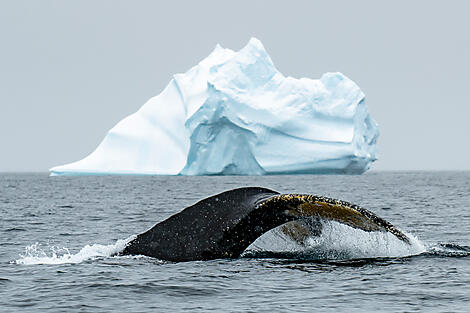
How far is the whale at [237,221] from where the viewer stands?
27.6ft

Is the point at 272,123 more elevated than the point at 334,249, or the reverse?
the point at 272,123

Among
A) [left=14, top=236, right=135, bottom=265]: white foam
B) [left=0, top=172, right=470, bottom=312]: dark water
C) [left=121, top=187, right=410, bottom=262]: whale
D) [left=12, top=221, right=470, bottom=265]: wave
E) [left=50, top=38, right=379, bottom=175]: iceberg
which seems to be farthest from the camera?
[left=50, top=38, right=379, bottom=175]: iceberg

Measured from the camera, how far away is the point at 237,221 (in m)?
8.48

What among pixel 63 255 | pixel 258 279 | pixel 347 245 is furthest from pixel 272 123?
pixel 258 279

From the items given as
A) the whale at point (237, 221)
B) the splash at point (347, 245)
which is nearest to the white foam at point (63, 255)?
the whale at point (237, 221)

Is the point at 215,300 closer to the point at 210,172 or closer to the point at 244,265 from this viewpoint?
the point at 244,265

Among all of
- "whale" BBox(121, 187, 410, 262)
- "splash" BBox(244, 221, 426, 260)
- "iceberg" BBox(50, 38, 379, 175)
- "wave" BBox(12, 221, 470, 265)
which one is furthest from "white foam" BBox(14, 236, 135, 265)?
"iceberg" BBox(50, 38, 379, 175)

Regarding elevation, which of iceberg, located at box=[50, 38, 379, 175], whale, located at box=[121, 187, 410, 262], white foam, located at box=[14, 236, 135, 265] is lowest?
white foam, located at box=[14, 236, 135, 265]

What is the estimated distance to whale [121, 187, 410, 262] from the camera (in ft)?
27.6

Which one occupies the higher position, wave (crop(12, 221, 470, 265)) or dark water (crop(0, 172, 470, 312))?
wave (crop(12, 221, 470, 265))

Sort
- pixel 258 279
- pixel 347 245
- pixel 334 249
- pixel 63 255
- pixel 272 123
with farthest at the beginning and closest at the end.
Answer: pixel 272 123 < pixel 63 255 < pixel 347 245 < pixel 334 249 < pixel 258 279

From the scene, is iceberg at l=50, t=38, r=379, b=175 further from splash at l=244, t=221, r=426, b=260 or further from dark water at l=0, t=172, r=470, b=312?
splash at l=244, t=221, r=426, b=260

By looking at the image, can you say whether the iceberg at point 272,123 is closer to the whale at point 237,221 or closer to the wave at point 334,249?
the wave at point 334,249

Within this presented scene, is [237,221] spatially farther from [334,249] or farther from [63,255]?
[63,255]
